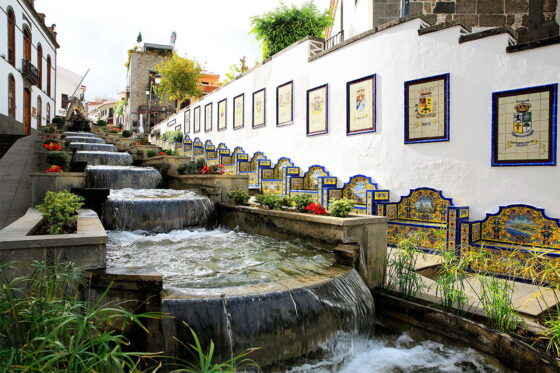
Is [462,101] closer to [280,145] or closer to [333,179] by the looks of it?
[333,179]

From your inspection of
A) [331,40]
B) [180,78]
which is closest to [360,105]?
[331,40]

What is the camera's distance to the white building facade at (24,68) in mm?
17344

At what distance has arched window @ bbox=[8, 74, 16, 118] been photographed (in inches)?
710

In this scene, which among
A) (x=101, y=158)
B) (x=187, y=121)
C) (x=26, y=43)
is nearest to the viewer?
(x=101, y=158)

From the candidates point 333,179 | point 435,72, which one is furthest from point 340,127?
point 435,72

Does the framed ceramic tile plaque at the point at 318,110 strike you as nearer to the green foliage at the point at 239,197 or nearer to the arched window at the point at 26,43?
the green foliage at the point at 239,197

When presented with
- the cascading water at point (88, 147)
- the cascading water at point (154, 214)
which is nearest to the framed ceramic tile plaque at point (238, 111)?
A: the cascading water at point (88, 147)

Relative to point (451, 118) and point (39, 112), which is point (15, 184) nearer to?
point (451, 118)

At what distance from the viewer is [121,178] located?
10156mm

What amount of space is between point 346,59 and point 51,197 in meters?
7.17

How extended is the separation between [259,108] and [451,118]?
7602 mm

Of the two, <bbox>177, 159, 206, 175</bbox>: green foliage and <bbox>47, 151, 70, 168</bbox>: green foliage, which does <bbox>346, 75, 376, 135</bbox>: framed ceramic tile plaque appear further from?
<bbox>47, 151, 70, 168</bbox>: green foliage

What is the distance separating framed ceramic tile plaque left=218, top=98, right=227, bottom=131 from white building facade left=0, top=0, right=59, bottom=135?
9.44m

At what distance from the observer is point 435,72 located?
23.8 ft
